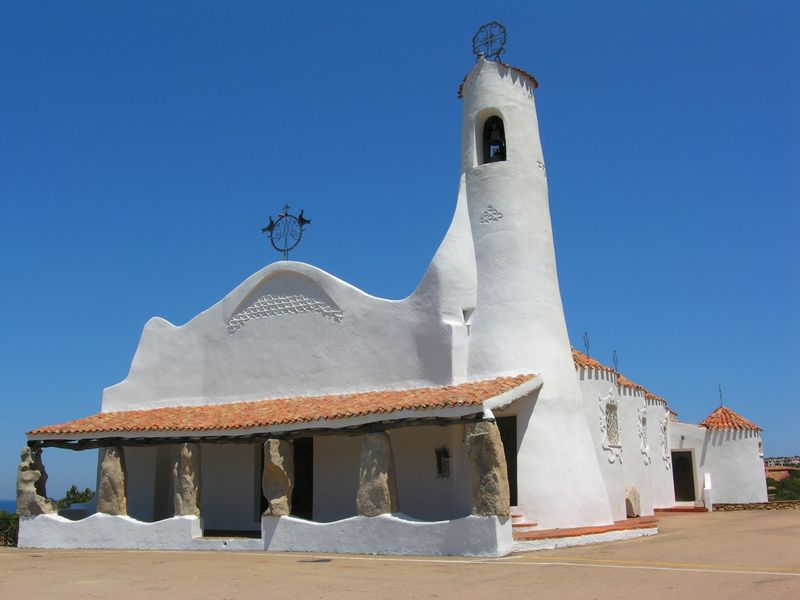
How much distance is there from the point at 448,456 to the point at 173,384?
8.18m

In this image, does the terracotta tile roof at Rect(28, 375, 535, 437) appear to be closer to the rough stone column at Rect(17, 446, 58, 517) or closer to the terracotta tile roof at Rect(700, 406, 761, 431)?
the rough stone column at Rect(17, 446, 58, 517)

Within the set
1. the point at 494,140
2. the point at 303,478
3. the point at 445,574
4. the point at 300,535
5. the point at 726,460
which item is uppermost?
the point at 494,140

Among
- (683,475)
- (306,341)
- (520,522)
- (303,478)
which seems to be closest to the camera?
(520,522)

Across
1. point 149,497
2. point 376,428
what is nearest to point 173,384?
point 149,497

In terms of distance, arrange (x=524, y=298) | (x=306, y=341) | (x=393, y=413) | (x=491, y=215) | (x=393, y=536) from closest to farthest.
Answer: (x=393, y=536)
(x=393, y=413)
(x=524, y=298)
(x=491, y=215)
(x=306, y=341)

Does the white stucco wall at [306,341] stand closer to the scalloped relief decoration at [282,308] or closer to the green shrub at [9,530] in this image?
the scalloped relief decoration at [282,308]

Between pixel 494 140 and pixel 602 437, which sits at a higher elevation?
pixel 494 140

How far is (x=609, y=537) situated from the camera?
572 inches

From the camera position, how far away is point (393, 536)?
1362 cm

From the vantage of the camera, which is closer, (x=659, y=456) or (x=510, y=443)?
(x=510, y=443)

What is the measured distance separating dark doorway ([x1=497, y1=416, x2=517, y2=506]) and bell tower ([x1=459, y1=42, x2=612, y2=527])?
12.4 inches

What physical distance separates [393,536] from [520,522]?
2.47m

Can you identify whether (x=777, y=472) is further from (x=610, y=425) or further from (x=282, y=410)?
(x=282, y=410)

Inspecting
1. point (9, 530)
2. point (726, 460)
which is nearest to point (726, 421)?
point (726, 460)
